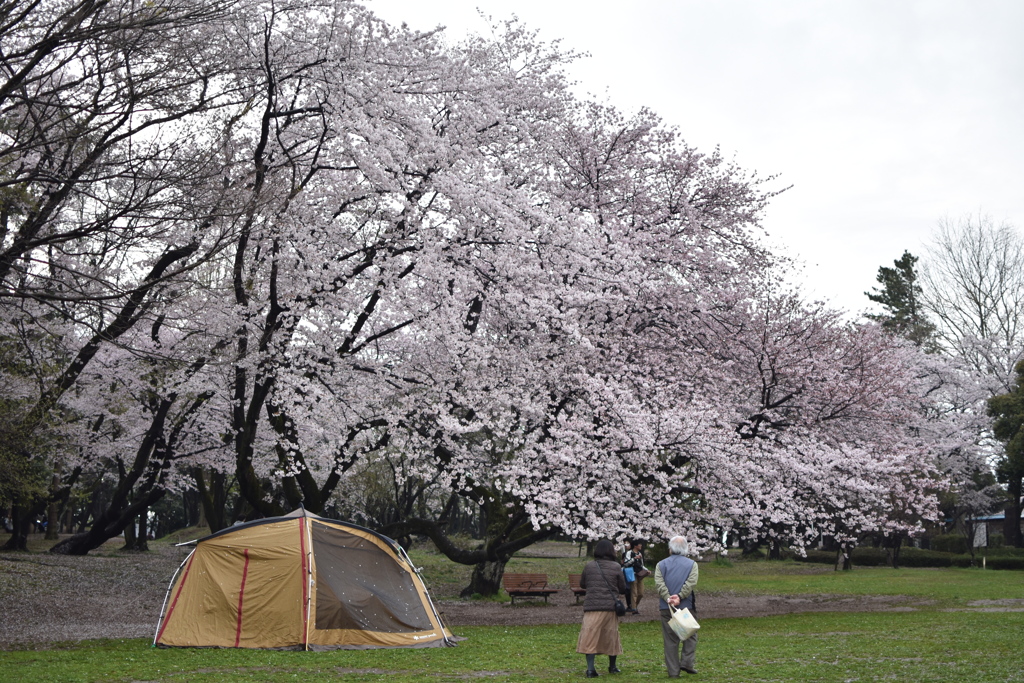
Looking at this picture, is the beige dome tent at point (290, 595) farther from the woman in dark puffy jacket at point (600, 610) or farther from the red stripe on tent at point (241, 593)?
the woman in dark puffy jacket at point (600, 610)

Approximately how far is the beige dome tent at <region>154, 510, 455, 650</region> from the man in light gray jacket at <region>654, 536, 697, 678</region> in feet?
13.2

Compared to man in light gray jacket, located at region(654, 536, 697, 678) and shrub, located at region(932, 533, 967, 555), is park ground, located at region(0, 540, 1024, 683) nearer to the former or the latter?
man in light gray jacket, located at region(654, 536, 697, 678)

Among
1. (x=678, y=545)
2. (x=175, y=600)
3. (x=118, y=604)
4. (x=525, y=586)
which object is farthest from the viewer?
(x=525, y=586)

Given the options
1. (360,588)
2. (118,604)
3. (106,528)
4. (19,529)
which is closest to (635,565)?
(360,588)

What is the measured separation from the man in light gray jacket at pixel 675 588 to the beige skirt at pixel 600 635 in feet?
1.69

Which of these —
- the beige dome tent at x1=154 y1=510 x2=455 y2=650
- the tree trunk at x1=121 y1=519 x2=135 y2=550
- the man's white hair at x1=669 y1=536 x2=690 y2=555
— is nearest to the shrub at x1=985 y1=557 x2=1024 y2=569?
the beige dome tent at x1=154 y1=510 x2=455 y2=650

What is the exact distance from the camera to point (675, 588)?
861cm

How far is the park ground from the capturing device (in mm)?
8812

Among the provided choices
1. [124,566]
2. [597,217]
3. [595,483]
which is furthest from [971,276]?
[124,566]

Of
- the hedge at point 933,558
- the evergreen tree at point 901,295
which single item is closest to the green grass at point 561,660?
the hedge at point 933,558

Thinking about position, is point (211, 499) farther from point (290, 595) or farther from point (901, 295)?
point (901, 295)

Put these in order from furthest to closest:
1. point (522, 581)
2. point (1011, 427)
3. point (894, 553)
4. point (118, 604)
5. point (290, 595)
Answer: point (894, 553)
point (1011, 427)
point (522, 581)
point (118, 604)
point (290, 595)

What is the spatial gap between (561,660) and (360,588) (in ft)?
9.49

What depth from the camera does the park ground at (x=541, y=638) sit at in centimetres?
881
